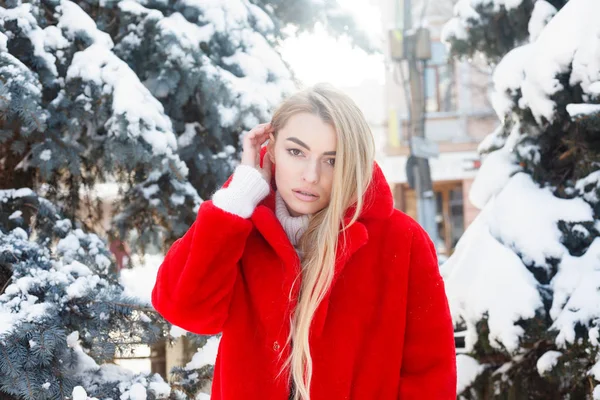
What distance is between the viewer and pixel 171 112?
357 centimetres

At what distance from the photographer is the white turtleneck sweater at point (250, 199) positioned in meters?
2.04

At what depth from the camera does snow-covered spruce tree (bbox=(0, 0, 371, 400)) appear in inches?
96.3

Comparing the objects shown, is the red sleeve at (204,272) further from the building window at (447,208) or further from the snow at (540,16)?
the building window at (447,208)

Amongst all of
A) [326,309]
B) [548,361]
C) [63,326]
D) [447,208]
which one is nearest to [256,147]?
[326,309]

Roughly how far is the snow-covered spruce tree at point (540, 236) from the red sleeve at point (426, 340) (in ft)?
2.60

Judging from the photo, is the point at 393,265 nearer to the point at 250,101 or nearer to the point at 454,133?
the point at 250,101

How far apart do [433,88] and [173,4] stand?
1451 cm

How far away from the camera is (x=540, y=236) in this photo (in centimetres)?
296

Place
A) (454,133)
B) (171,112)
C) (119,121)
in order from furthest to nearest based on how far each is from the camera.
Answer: (454,133), (171,112), (119,121)

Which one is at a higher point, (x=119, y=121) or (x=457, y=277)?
(x=119, y=121)

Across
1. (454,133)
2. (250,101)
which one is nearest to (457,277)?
(250,101)

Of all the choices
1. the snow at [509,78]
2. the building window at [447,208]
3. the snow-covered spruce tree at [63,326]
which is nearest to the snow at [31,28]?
the snow-covered spruce tree at [63,326]

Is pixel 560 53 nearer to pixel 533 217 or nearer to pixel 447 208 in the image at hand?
pixel 533 217

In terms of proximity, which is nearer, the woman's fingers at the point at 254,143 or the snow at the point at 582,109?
the woman's fingers at the point at 254,143
